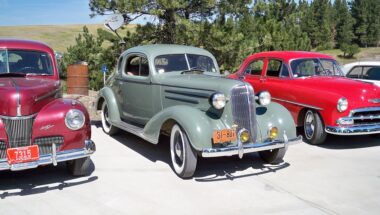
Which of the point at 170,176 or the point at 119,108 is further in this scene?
the point at 119,108

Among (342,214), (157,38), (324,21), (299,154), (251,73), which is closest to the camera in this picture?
(342,214)

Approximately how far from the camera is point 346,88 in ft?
23.6

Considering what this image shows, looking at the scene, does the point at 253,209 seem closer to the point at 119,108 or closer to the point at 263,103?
the point at 263,103

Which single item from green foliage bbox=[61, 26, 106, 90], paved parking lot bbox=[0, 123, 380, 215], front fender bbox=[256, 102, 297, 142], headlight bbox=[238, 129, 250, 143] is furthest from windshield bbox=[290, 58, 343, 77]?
green foliage bbox=[61, 26, 106, 90]

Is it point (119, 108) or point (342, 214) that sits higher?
point (119, 108)

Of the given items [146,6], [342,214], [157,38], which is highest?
[146,6]

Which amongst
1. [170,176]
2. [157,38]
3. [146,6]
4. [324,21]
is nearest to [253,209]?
[170,176]

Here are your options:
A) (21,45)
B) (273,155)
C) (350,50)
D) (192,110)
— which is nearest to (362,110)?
(273,155)

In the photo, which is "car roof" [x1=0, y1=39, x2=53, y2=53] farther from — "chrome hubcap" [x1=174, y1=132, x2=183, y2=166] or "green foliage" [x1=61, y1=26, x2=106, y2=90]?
"green foliage" [x1=61, y1=26, x2=106, y2=90]

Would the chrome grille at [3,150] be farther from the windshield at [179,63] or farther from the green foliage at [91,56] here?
the green foliage at [91,56]

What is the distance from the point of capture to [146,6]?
567 inches

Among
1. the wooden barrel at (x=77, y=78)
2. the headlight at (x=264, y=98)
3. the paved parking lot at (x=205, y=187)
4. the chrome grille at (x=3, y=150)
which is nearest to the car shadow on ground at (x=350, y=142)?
the paved parking lot at (x=205, y=187)

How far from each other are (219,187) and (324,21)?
5205 centimetres

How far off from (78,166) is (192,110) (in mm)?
1634
